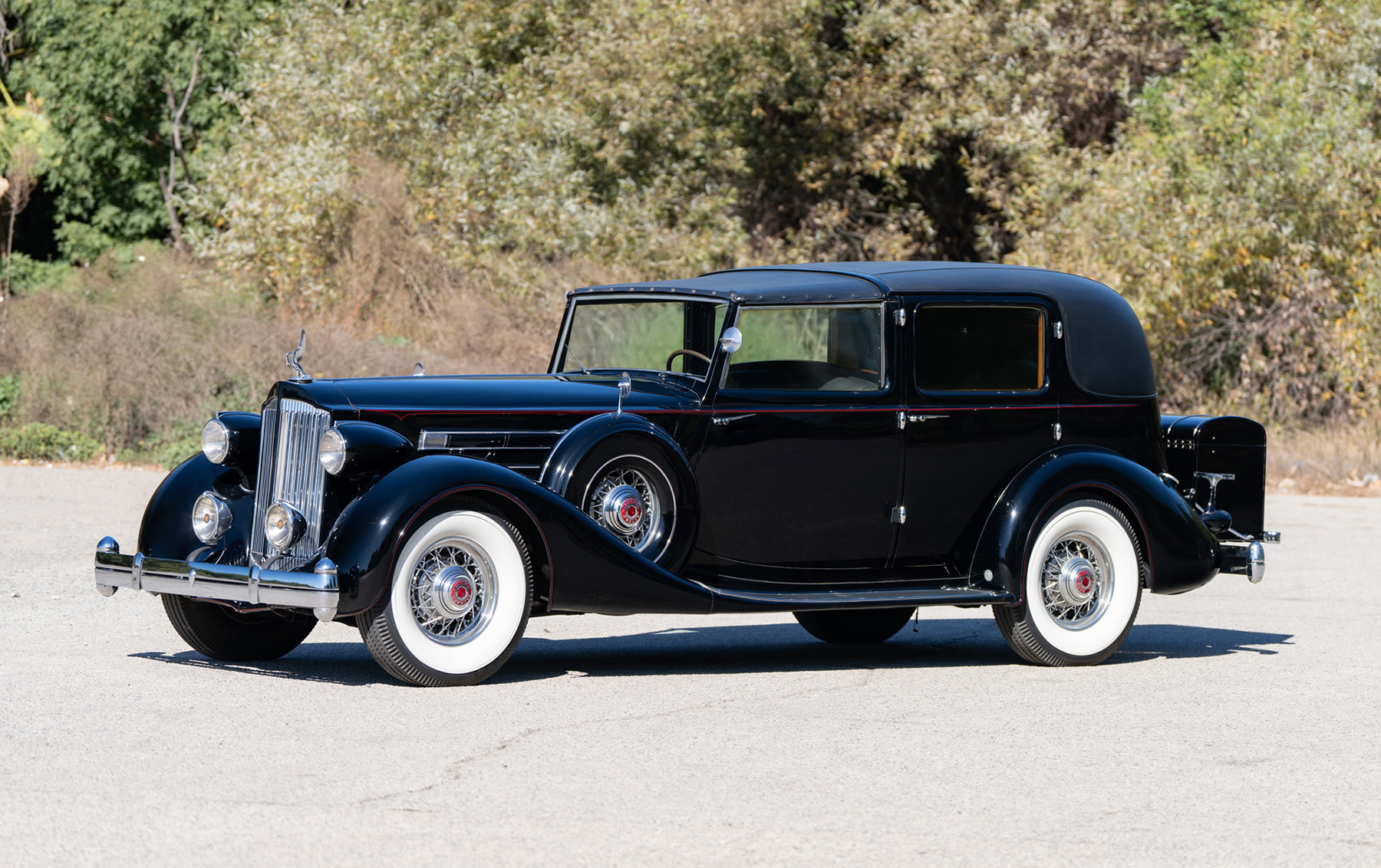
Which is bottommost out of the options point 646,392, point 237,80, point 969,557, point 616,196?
point 969,557

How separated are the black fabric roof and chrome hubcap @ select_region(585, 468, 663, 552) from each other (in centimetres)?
109

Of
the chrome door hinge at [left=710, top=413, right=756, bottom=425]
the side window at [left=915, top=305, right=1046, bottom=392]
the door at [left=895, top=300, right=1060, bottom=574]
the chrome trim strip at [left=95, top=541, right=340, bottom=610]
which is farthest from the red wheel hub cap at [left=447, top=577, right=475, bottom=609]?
the side window at [left=915, top=305, right=1046, bottom=392]

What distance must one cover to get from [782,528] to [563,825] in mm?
3289

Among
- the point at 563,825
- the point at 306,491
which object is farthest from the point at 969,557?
the point at 563,825

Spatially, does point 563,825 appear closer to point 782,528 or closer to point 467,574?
point 467,574

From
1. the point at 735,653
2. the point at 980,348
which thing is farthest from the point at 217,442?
the point at 980,348

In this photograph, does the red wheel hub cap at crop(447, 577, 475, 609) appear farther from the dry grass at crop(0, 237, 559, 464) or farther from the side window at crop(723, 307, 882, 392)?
the dry grass at crop(0, 237, 559, 464)

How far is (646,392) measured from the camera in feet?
25.9

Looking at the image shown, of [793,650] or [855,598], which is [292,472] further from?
[793,650]

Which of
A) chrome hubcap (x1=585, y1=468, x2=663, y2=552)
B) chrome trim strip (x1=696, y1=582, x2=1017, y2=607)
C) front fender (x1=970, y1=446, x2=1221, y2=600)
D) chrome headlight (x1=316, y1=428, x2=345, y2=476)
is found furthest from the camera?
front fender (x1=970, y1=446, x2=1221, y2=600)

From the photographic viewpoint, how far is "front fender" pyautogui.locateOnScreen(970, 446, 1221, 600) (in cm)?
816

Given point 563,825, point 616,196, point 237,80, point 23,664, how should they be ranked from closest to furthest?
1. point 563,825
2. point 23,664
3. point 616,196
4. point 237,80

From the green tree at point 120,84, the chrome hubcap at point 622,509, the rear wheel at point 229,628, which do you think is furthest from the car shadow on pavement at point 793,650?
the green tree at point 120,84

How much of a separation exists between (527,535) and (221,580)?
1284 millimetres
